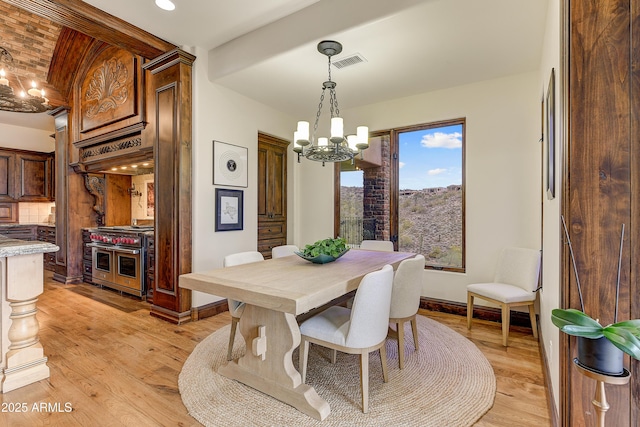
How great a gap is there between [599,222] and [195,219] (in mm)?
3404

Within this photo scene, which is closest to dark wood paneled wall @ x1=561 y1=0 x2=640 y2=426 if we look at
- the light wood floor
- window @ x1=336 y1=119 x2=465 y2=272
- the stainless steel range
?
the light wood floor

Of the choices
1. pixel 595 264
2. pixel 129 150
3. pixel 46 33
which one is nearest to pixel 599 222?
pixel 595 264

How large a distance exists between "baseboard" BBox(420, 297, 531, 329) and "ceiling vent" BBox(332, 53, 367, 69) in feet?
9.56

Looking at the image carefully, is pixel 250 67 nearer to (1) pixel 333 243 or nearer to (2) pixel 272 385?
(1) pixel 333 243

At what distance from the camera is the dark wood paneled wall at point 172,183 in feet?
11.2

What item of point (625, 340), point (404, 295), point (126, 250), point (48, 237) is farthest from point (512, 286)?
point (48, 237)

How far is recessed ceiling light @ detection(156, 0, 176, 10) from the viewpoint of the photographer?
265cm

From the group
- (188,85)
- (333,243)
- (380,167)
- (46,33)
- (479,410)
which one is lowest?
(479,410)

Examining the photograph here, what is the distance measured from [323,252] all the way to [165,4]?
257 cm

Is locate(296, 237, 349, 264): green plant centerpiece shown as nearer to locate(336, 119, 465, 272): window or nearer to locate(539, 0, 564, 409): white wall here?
locate(539, 0, 564, 409): white wall

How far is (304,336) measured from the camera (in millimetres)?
2078

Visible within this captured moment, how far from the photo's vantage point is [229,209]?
3.86 m

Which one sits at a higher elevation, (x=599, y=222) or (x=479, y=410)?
(x=599, y=222)

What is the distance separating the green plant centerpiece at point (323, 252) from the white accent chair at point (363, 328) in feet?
1.78
